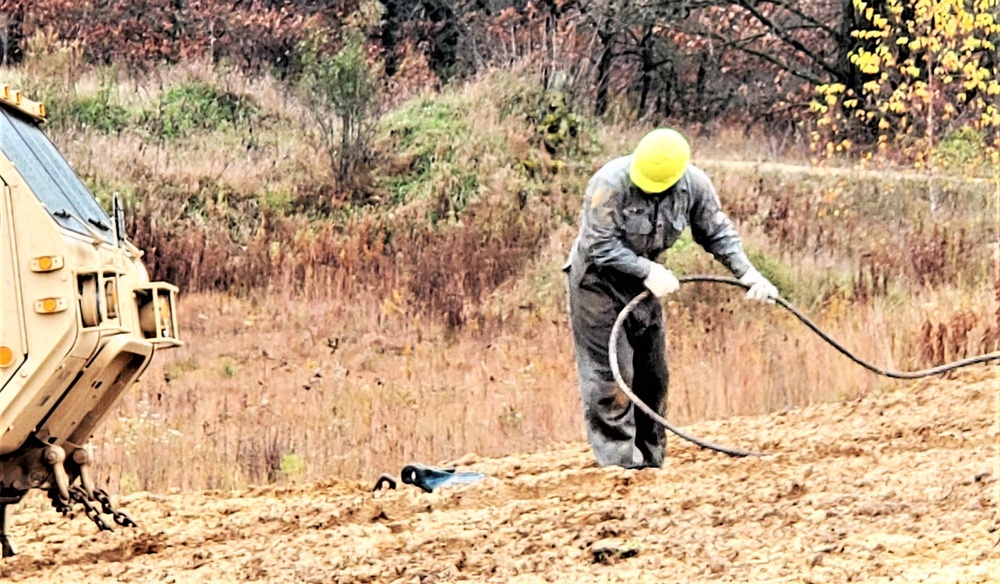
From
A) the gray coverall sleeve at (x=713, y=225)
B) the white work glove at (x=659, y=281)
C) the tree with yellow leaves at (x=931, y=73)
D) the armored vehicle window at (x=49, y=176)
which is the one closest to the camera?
the armored vehicle window at (x=49, y=176)

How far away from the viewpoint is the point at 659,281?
7.87m

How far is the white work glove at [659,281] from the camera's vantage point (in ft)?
25.7

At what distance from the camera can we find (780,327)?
13.8 meters

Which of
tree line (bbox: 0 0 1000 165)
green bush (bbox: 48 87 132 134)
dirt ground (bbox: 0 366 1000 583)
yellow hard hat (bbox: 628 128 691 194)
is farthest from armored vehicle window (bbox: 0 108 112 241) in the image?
tree line (bbox: 0 0 1000 165)

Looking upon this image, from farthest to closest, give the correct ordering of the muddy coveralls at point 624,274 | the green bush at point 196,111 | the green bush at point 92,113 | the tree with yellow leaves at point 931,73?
1. the green bush at point 196,111
2. the green bush at point 92,113
3. the tree with yellow leaves at point 931,73
4. the muddy coveralls at point 624,274

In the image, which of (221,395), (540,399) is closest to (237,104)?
(221,395)

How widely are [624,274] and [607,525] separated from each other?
2023 millimetres

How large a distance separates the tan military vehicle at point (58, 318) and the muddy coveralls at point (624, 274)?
2.33 metres

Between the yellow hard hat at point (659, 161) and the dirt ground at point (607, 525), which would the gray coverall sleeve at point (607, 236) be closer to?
the yellow hard hat at point (659, 161)

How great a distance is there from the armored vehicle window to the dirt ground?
1506 millimetres

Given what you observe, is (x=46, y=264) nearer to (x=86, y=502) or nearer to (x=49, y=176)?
(x=49, y=176)

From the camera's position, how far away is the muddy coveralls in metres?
8.05

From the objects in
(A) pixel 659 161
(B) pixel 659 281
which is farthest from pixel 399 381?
(A) pixel 659 161

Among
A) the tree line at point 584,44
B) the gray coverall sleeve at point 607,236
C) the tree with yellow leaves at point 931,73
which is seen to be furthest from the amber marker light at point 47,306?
the tree line at point 584,44
